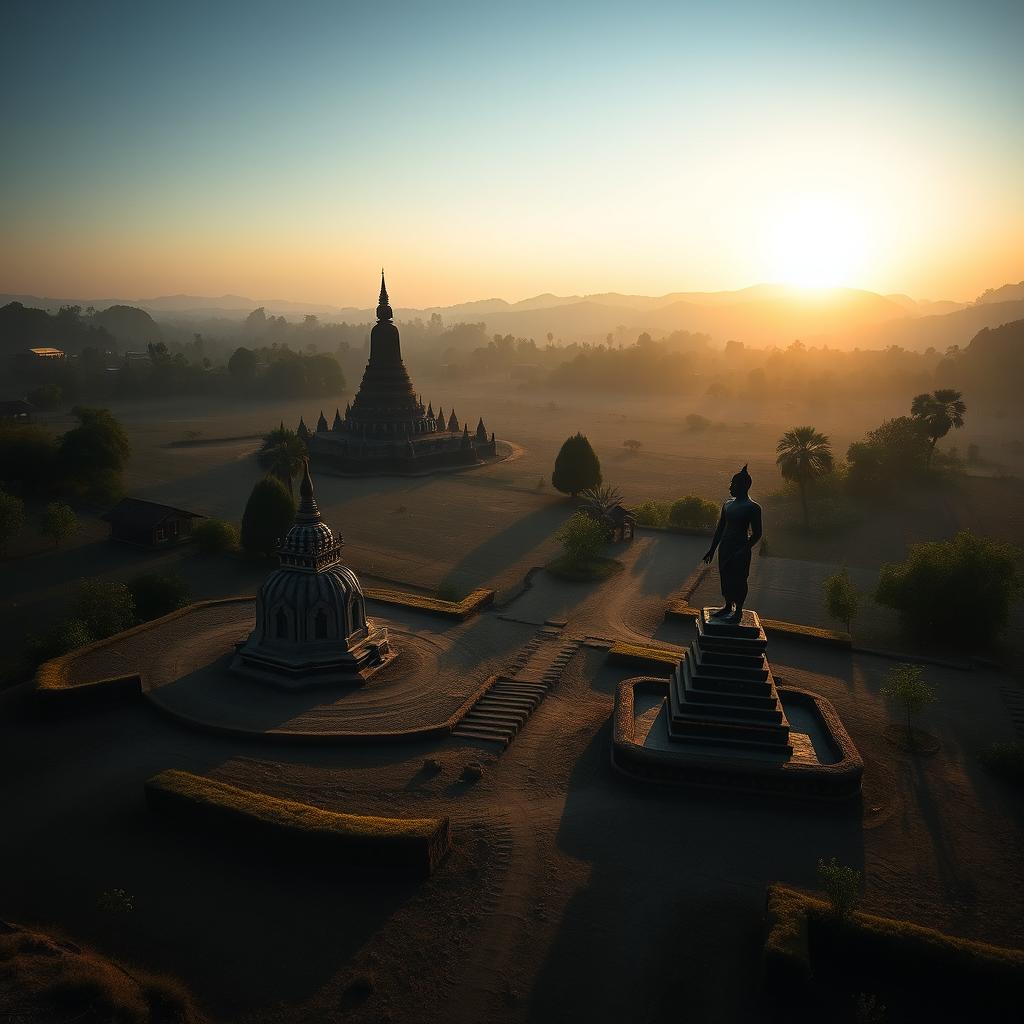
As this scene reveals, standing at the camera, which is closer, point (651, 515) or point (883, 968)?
point (883, 968)

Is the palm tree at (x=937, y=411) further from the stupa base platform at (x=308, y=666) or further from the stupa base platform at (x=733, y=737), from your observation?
the stupa base platform at (x=308, y=666)

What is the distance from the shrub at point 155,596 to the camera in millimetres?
31188

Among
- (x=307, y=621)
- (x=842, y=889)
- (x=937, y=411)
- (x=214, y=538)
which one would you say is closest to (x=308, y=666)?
(x=307, y=621)

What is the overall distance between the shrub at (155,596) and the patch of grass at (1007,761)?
30319 millimetres

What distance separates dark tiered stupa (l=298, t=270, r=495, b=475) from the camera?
61.5 metres

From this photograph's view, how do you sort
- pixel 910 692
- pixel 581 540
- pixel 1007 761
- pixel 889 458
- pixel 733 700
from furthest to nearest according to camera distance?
1. pixel 889 458
2. pixel 581 540
3. pixel 910 692
4. pixel 733 700
5. pixel 1007 761

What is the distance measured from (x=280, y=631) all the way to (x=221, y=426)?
67408 millimetres

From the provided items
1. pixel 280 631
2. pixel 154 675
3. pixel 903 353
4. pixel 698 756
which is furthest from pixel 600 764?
pixel 903 353

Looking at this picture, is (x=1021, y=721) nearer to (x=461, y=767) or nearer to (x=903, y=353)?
(x=461, y=767)

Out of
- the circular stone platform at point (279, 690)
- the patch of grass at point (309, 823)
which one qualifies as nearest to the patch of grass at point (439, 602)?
the circular stone platform at point (279, 690)

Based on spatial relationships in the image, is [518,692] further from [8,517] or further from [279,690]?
[8,517]

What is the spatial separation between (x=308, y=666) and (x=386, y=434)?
40.9 metres

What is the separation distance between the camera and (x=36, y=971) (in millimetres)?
13336

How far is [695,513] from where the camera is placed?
4594 centimetres
